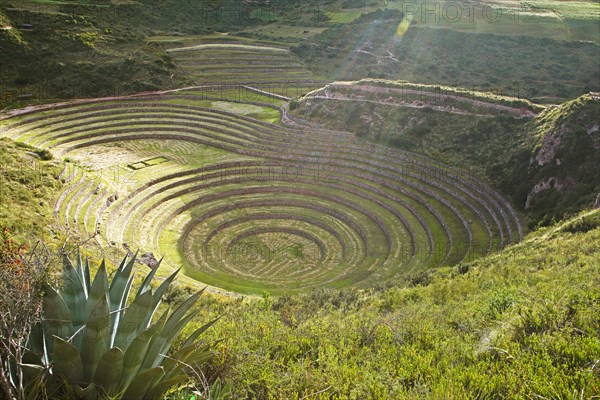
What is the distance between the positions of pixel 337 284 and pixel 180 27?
6147 cm

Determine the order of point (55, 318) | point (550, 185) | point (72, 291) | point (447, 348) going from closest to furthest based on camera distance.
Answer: point (55, 318) → point (72, 291) → point (447, 348) → point (550, 185)

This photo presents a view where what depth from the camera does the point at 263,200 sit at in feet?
101

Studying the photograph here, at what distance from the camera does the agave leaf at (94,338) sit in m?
5.54

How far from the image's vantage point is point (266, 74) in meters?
58.4

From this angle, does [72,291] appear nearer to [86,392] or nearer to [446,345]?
[86,392]

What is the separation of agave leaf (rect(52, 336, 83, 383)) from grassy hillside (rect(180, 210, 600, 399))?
2.37 metres

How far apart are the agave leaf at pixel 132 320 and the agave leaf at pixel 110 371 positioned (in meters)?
0.60

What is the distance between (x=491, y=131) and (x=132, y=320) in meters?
32.6

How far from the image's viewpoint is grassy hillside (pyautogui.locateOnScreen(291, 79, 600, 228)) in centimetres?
2528

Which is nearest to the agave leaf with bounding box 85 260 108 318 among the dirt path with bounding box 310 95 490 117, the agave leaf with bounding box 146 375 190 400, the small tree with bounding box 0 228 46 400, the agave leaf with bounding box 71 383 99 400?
the small tree with bounding box 0 228 46 400

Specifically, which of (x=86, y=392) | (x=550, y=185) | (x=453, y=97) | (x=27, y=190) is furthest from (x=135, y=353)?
(x=453, y=97)

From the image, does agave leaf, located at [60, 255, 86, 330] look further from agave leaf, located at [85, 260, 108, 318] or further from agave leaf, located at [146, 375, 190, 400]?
agave leaf, located at [146, 375, 190, 400]

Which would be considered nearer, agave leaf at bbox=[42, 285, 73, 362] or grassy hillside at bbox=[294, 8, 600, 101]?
agave leaf at bbox=[42, 285, 73, 362]

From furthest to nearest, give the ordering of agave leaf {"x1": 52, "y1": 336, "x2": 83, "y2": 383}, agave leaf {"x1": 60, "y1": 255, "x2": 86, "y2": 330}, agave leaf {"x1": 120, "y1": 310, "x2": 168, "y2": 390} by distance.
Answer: agave leaf {"x1": 60, "y1": 255, "x2": 86, "y2": 330} < agave leaf {"x1": 120, "y1": 310, "x2": 168, "y2": 390} < agave leaf {"x1": 52, "y1": 336, "x2": 83, "y2": 383}
